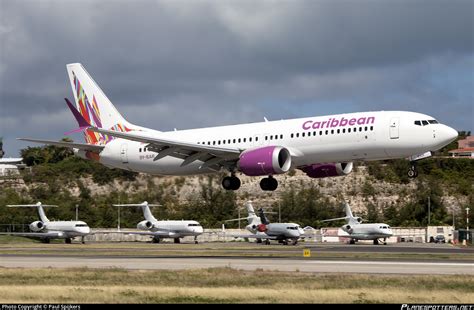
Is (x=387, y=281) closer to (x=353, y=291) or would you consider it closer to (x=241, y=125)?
(x=353, y=291)

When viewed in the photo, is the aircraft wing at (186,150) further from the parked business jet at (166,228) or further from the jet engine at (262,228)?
the parked business jet at (166,228)

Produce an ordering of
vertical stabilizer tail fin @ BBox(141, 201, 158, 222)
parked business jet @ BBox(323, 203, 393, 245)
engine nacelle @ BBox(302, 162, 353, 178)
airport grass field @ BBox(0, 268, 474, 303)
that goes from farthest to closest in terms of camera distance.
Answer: vertical stabilizer tail fin @ BBox(141, 201, 158, 222)
parked business jet @ BBox(323, 203, 393, 245)
engine nacelle @ BBox(302, 162, 353, 178)
airport grass field @ BBox(0, 268, 474, 303)

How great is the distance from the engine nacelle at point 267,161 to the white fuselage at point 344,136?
0.79 m

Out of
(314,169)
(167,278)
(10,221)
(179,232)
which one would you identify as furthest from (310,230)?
(167,278)

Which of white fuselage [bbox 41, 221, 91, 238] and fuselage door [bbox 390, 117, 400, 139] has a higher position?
fuselage door [bbox 390, 117, 400, 139]

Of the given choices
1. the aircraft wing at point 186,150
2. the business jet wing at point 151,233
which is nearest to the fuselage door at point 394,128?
the aircraft wing at point 186,150

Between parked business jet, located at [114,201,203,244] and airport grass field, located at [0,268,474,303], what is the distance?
7318 cm

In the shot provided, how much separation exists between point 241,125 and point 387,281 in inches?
1171

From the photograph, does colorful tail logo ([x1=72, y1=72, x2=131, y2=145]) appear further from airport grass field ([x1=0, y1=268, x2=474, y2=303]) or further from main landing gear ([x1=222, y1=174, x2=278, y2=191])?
airport grass field ([x1=0, y1=268, x2=474, y2=303])

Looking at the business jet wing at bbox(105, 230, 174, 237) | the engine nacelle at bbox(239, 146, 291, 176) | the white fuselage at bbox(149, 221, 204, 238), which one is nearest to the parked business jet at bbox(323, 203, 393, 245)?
the white fuselage at bbox(149, 221, 204, 238)

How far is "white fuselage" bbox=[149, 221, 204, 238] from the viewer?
4498 inches

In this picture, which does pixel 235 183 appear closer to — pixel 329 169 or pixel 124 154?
pixel 329 169

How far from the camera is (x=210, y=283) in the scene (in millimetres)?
34938

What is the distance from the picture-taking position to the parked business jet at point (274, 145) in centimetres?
5494
